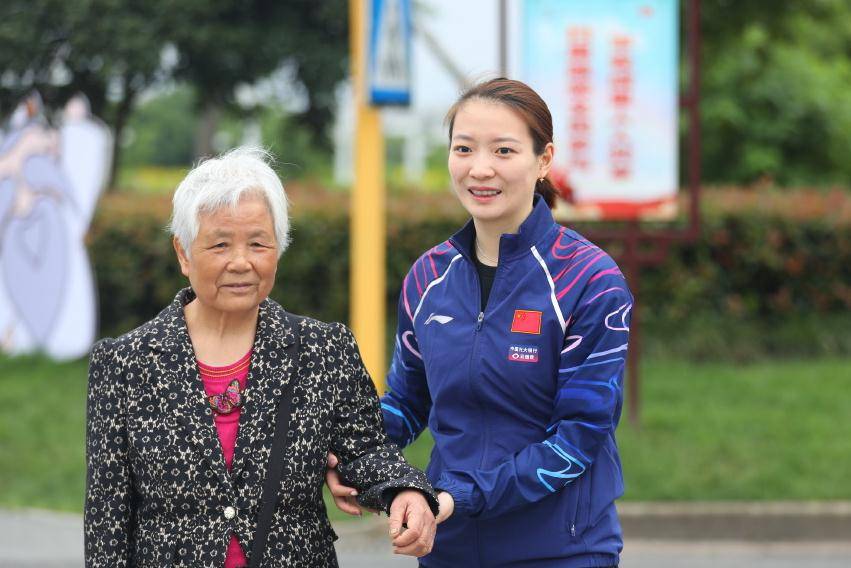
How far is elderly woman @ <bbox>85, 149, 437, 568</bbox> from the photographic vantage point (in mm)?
2648

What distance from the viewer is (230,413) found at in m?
2.70

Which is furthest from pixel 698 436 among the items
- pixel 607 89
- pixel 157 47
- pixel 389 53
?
pixel 157 47

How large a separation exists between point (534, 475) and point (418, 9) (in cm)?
1419

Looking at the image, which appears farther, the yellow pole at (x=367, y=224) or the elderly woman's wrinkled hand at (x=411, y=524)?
the yellow pole at (x=367, y=224)

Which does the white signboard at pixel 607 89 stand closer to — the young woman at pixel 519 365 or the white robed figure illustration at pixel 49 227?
the white robed figure illustration at pixel 49 227

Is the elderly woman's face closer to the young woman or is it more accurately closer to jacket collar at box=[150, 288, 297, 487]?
jacket collar at box=[150, 288, 297, 487]

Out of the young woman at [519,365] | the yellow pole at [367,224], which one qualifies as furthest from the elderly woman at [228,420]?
the yellow pole at [367,224]

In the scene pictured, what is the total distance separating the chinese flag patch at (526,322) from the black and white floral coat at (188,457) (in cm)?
39

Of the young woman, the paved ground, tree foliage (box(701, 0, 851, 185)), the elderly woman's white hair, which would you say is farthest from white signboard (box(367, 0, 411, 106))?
tree foliage (box(701, 0, 851, 185))

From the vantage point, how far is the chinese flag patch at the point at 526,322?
9.27 ft

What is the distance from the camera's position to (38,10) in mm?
14094

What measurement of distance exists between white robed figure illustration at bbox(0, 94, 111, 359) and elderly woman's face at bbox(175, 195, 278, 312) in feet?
31.9

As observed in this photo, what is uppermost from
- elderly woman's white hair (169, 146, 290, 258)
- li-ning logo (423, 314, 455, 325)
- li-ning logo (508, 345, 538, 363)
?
elderly woman's white hair (169, 146, 290, 258)

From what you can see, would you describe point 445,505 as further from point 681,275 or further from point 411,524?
point 681,275
